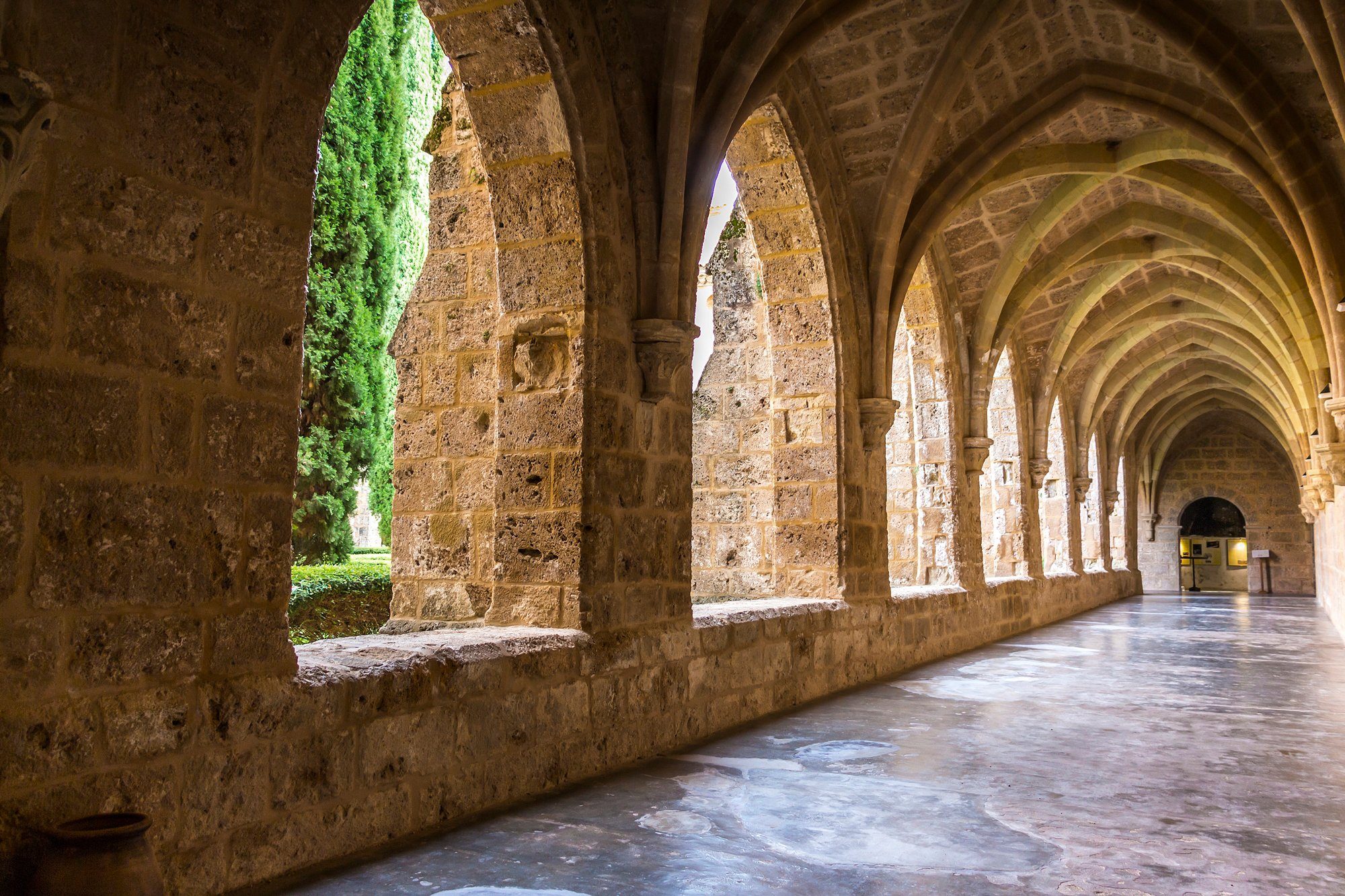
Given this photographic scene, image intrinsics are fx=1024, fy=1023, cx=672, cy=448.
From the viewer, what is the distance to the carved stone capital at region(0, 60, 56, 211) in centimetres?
156

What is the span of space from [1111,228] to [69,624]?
858 centimetres

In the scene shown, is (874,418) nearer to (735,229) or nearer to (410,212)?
(735,229)

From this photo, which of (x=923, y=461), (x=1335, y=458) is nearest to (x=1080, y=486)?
(x=1335, y=458)

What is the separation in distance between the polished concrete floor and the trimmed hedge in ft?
11.6

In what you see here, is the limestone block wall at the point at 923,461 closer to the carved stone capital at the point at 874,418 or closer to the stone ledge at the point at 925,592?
the stone ledge at the point at 925,592

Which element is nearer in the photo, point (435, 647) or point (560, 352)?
point (435, 647)

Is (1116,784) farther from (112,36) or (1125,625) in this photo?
(1125,625)

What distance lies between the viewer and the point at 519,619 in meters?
3.33

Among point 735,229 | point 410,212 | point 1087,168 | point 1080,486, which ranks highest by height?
point 410,212

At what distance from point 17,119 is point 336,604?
18.5 feet

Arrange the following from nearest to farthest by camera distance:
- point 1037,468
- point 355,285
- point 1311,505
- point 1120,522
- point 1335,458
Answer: point 1335,458 → point 355,285 → point 1037,468 → point 1311,505 → point 1120,522

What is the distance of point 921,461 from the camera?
7.80 meters

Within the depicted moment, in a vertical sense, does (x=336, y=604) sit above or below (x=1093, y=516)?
below

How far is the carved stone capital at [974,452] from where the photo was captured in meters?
7.74
